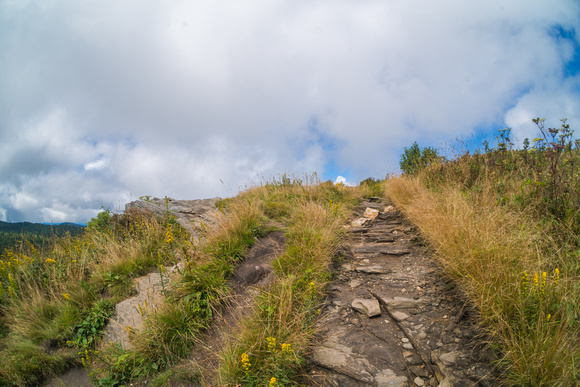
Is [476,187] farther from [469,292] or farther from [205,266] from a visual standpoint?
[205,266]

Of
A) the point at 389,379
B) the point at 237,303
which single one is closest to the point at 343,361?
the point at 389,379

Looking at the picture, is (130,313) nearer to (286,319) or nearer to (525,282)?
(286,319)

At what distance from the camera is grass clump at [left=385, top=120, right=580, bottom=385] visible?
2.11 m

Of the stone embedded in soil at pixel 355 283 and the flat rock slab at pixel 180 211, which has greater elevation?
the flat rock slab at pixel 180 211

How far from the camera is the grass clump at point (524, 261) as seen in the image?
2.11m

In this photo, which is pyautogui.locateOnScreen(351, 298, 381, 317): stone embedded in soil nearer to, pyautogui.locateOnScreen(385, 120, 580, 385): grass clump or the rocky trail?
the rocky trail

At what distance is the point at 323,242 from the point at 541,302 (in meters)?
2.95

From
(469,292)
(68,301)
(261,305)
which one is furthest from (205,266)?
(469,292)

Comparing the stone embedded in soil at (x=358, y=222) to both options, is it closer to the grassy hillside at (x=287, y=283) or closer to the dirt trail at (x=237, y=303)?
the grassy hillside at (x=287, y=283)

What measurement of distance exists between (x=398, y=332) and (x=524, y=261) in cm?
159

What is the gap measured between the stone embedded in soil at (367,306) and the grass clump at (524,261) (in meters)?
1.05

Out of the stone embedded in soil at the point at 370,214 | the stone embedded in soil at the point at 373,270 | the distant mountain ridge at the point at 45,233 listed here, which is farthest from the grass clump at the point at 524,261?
the distant mountain ridge at the point at 45,233

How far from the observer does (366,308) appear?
3549 millimetres

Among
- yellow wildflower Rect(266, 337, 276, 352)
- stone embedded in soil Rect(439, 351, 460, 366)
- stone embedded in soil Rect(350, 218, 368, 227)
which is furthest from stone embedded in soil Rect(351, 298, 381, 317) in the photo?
stone embedded in soil Rect(350, 218, 368, 227)
